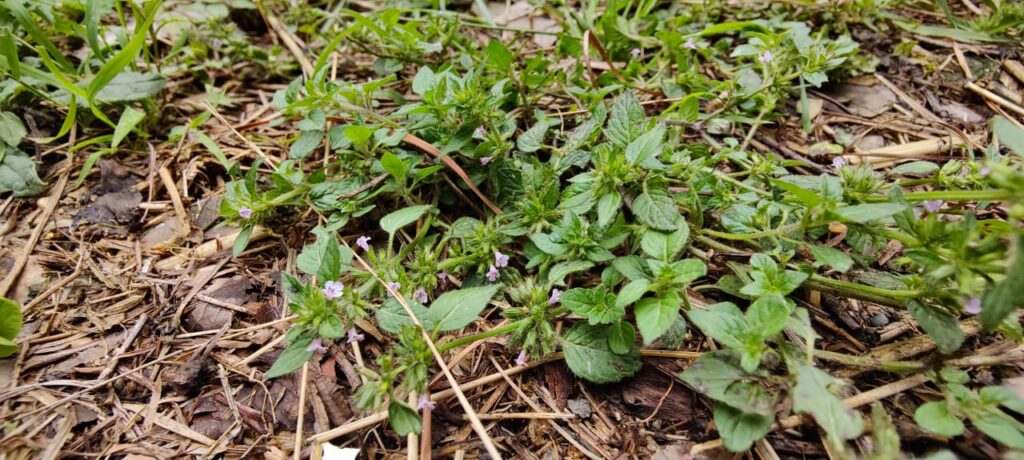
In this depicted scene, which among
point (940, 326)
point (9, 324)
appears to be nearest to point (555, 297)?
point (940, 326)

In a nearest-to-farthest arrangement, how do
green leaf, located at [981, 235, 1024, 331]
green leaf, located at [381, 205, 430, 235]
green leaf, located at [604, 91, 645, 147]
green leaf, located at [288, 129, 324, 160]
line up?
green leaf, located at [981, 235, 1024, 331], green leaf, located at [604, 91, 645, 147], green leaf, located at [381, 205, 430, 235], green leaf, located at [288, 129, 324, 160]

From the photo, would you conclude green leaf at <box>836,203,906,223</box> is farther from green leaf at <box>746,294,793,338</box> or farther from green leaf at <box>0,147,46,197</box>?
green leaf at <box>0,147,46,197</box>

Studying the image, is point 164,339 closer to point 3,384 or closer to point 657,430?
point 3,384

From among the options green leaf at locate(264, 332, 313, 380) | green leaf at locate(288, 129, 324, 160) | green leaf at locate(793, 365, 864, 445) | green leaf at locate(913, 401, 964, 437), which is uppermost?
green leaf at locate(288, 129, 324, 160)

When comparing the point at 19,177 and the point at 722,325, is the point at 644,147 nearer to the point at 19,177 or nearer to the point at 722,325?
the point at 722,325

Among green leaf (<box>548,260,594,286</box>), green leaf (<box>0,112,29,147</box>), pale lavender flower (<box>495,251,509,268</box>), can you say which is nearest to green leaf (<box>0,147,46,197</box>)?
green leaf (<box>0,112,29,147</box>)

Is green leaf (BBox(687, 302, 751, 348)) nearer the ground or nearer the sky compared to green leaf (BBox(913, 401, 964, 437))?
nearer the sky

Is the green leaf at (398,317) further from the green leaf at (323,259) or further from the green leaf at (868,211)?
the green leaf at (868,211)

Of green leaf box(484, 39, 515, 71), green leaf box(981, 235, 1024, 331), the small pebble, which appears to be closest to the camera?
green leaf box(981, 235, 1024, 331)

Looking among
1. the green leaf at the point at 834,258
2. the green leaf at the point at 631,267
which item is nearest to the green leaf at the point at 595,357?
the green leaf at the point at 631,267
